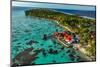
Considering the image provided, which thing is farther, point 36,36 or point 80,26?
point 80,26

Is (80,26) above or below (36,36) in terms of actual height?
above

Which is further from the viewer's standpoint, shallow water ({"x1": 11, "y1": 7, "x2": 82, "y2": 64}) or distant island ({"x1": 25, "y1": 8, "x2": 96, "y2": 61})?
distant island ({"x1": 25, "y1": 8, "x2": 96, "y2": 61})

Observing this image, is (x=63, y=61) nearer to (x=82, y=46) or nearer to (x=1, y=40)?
(x=82, y=46)

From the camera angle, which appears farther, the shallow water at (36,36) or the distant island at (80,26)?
the distant island at (80,26)
